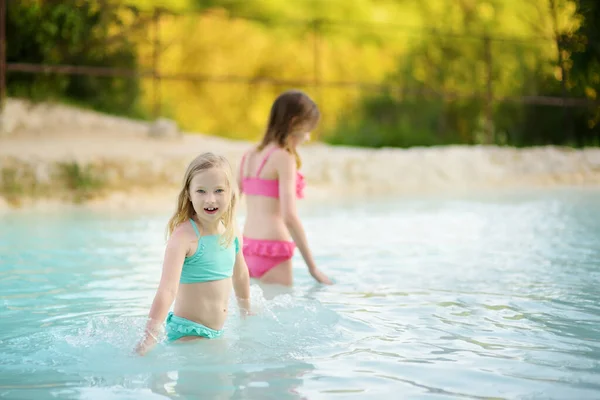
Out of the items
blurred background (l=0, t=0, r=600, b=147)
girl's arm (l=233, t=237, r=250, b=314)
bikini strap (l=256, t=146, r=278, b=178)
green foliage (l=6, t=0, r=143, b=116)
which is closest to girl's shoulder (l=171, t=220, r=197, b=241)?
girl's arm (l=233, t=237, r=250, b=314)

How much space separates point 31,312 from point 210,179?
1584 millimetres

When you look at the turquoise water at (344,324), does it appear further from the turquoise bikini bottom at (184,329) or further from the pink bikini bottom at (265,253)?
the pink bikini bottom at (265,253)

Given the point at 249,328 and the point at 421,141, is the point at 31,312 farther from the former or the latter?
the point at 421,141

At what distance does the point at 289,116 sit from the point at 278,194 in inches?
18.7

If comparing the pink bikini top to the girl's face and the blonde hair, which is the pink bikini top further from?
the girl's face

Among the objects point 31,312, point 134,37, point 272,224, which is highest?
point 134,37

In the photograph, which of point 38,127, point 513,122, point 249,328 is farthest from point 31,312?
point 513,122

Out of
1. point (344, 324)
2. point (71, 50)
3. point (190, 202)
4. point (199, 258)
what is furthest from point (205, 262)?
point (71, 50)

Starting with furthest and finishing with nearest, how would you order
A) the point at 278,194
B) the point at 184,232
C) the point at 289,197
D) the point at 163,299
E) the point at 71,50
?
the point at 71,50 → the point at 278,194 → the point at 289,197 → the point at 184,232 → the point at 163,299

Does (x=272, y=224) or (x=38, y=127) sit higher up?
(x=38, y=127)

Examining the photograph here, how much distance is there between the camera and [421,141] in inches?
650

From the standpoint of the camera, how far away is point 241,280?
394cm

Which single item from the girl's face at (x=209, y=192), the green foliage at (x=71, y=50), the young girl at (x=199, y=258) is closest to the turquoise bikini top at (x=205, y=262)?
the young girl at (x=199, y=258)

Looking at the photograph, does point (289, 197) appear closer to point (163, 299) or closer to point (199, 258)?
point (199, 258)
